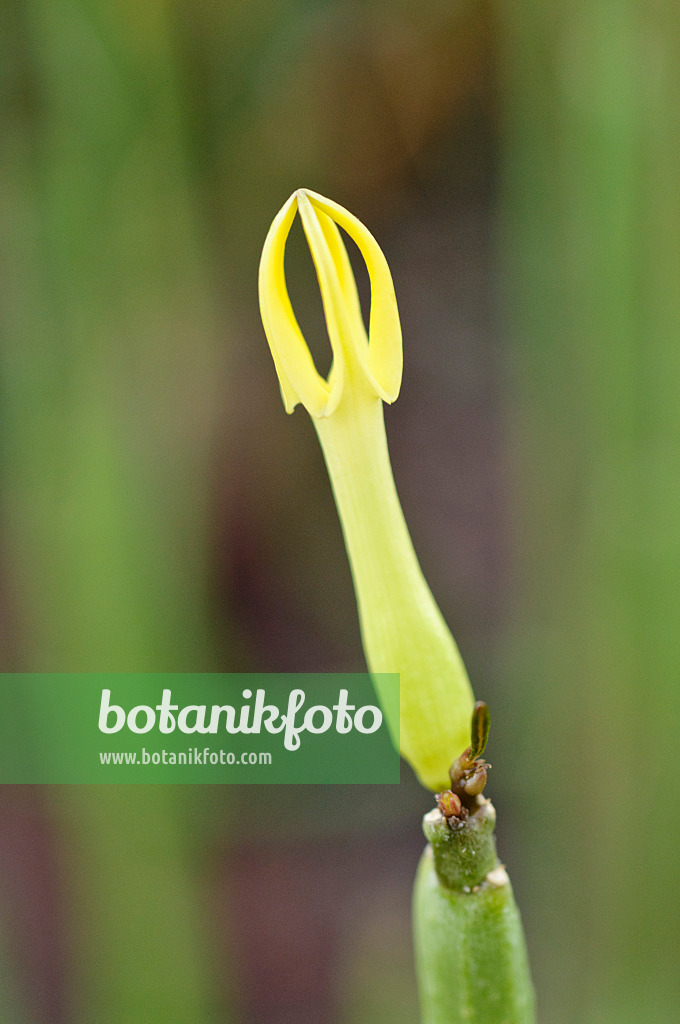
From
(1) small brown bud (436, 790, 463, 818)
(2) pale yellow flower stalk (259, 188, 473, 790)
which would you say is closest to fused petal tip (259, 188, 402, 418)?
(2) pale yellow flower stalk (259, 188, 473, 790)

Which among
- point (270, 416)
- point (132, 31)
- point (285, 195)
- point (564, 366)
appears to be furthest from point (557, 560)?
point (132, 31)

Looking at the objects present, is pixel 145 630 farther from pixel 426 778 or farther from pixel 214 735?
pixel 426 778

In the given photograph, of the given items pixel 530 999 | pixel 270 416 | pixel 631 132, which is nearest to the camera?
pixel 530 999

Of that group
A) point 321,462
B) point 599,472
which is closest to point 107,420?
point 321,462

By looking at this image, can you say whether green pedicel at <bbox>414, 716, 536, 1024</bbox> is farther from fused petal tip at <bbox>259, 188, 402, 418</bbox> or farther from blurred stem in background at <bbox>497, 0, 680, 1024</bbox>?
blurred stem in background at <bbox>497, 0, 680, 1024</bbox>

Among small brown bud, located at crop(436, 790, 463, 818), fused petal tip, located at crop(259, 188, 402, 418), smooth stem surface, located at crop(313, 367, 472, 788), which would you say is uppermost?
fused petal tip, located at crop(259, 188, 402, 418)

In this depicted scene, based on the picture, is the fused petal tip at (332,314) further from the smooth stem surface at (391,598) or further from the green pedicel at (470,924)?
the green pedicel at (470,924)

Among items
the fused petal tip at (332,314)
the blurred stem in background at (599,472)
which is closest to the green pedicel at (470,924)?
the fused petal tip at (332,314)
